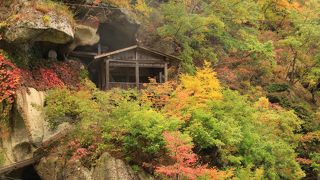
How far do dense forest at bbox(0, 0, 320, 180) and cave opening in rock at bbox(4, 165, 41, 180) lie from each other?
1.40 metres

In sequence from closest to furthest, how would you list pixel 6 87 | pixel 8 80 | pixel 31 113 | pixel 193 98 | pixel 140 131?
pixel 140 131 < pixel 6 87 < pixel 8 80 < pixel 31 113 < pixel 193 98

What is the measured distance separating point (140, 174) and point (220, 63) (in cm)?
1780

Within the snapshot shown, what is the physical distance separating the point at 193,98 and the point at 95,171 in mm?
6165

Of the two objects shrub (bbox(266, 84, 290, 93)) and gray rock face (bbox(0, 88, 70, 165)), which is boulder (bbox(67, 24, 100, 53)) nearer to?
gray rock face (bbox(0, 88, 70, 165))

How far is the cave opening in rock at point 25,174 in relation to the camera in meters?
21.7

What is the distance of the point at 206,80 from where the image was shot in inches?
964

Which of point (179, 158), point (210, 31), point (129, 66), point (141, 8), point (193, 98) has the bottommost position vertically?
point (179, 158)

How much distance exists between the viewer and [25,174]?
2227 centimetres

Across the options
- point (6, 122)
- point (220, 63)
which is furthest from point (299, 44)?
point (6, 122)

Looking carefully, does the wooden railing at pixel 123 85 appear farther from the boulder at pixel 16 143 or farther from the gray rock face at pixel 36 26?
the boulder at pixel 16 143

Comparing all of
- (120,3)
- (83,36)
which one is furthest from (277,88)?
(83,36)

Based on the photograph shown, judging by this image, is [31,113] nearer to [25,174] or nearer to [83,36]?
[25,174]

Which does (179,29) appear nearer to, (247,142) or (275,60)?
(275,60)

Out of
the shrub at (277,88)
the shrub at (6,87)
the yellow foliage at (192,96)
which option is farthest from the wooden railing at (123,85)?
the shrub at (277,88)
